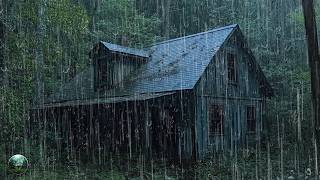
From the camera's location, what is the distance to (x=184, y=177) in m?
14.5

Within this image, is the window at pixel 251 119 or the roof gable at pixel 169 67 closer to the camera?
the roof gable at pixel 169 67

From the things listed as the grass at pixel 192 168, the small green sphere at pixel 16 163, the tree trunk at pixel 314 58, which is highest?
the tree trunk at pixel 314 58

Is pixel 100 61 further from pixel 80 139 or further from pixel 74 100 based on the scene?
pixel 80 139

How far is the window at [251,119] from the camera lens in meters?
22.2

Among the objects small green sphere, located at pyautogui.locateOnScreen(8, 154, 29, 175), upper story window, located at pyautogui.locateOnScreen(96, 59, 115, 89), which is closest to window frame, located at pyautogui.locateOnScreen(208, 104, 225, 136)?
upper story window, located at pyautogui.locateOnScreen(96, 59, 115, 89)

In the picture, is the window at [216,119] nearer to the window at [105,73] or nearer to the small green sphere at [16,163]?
the window at [105,73]

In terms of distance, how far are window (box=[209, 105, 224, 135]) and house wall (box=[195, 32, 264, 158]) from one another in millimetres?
215

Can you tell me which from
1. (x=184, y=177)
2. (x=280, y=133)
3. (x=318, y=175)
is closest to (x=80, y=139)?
(x=184, y=177)

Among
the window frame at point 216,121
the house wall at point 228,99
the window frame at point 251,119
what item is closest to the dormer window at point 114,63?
the house wall at point 228,99

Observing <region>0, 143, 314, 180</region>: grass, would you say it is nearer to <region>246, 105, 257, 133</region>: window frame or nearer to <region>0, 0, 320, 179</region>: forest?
<region>0, 0, 320, 179</region>: forest

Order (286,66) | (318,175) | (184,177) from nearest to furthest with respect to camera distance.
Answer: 1. (318,175)
2. (184,177)
3. (286,66)

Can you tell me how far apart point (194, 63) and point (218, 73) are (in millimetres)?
1452

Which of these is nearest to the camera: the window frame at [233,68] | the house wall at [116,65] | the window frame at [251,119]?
the window frame at [233,68]

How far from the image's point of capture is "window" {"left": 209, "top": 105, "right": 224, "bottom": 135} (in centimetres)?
1928
